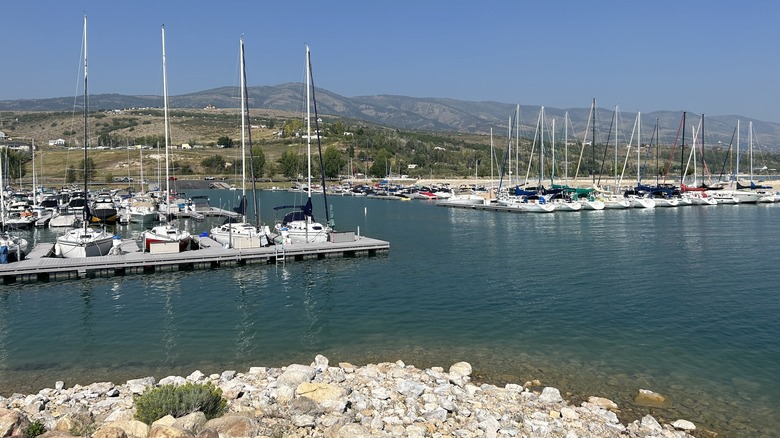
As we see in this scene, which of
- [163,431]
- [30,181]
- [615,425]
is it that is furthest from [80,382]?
[30,181]

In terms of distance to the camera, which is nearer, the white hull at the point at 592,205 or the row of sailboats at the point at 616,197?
the row of sailboats at the point at 616,197

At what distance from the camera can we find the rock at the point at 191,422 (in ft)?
41.4

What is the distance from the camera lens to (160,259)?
39.2m

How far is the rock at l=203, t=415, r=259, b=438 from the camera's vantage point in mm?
12547

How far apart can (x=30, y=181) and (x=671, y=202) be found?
460 feet

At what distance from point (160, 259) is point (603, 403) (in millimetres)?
30789

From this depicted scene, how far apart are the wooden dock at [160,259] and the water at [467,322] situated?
1.20 metres

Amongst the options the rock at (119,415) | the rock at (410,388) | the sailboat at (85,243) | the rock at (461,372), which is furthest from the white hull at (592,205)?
the rock at (119,415)

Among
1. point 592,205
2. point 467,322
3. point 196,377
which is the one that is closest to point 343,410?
point 196,377

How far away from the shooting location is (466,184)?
149 meters

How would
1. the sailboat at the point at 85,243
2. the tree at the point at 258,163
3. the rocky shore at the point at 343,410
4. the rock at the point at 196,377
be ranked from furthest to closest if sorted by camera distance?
the tree at the point at 258,163
the sailboat at the point at 85,243
the rock at the point at 196,377
the rocky shore at the point at 343,410

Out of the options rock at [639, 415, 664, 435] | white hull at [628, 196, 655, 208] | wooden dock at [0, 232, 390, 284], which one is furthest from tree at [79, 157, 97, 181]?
rock at [639, 415, 664, 435]

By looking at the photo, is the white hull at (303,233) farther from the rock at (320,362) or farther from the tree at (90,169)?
the tree at (90,169)

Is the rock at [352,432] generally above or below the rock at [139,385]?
above
